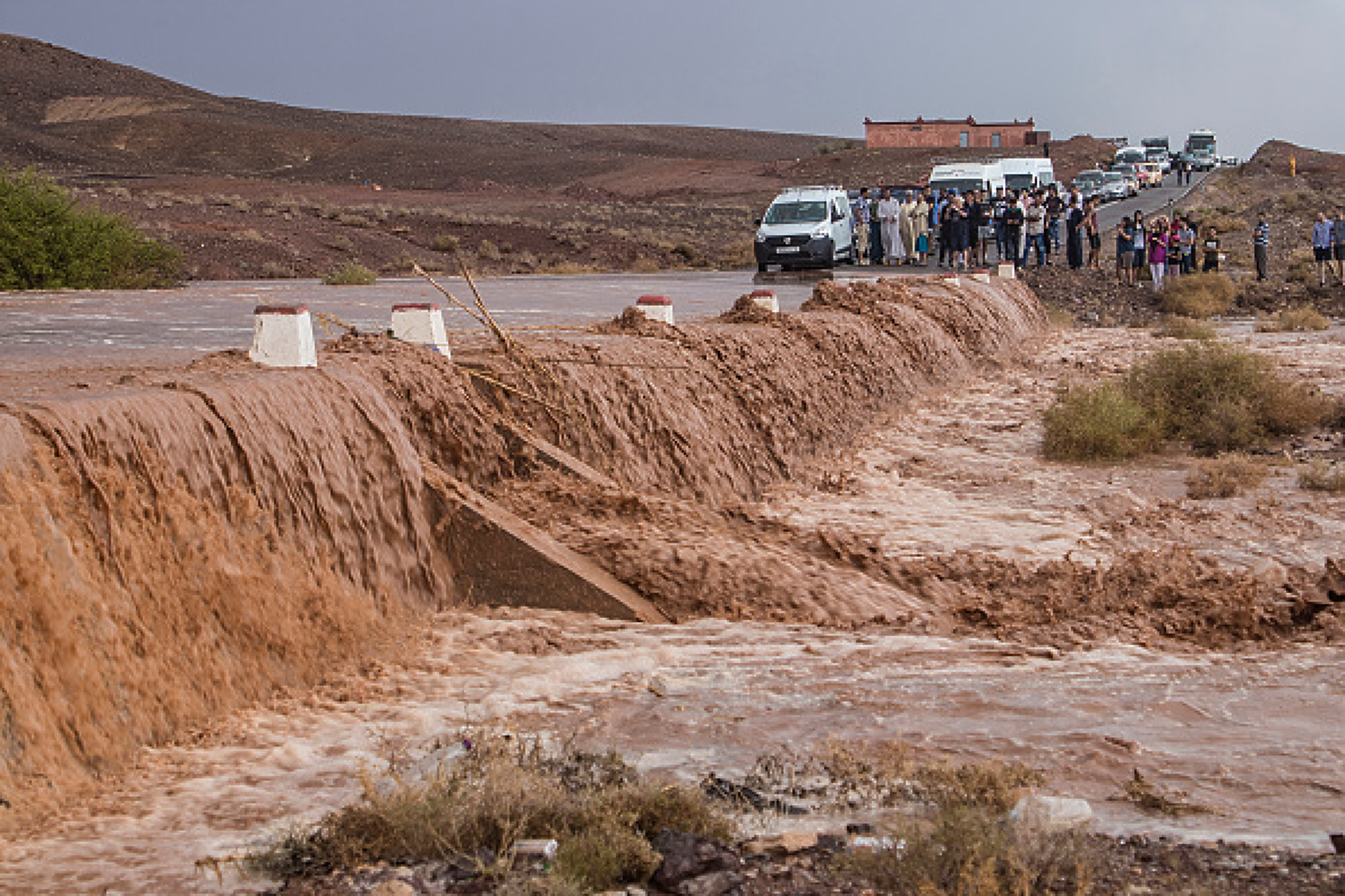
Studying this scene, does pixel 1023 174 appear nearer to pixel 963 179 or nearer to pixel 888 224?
pixel 963 179

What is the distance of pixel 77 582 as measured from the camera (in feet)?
22.4

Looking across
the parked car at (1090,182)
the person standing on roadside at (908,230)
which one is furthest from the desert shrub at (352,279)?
the parked car at (1090,182)

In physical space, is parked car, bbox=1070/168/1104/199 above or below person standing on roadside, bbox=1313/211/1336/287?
above

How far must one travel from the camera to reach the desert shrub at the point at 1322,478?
14922 millimetres

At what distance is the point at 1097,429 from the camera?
17578 mm

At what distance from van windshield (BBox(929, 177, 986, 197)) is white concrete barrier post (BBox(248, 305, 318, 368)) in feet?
124

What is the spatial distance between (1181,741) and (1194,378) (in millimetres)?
13227

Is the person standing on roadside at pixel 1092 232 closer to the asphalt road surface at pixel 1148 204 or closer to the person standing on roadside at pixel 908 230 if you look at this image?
the person standing on roadside at pixel 908 230

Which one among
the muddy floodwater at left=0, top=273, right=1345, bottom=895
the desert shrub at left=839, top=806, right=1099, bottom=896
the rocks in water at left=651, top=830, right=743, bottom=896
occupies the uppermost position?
the desert shrub at left=839, top=806, right=1099, bottom=896

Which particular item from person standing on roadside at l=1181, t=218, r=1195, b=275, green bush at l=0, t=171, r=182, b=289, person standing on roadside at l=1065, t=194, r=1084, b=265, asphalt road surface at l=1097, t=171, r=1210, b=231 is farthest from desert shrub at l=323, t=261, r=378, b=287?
asphalt road surface at l=1097, t=171, r=1210, b=231

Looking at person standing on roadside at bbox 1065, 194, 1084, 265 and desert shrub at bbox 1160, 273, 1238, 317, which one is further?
person standing on roadside at bbox 1065, 194, 1084, 265

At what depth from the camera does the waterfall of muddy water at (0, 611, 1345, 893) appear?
601cm

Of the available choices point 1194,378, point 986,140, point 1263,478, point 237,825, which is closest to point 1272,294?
point 1194,378

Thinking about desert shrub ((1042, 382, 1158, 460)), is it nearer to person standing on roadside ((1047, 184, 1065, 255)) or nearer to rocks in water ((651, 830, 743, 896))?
rocks in water ((651, 830, 743, 896))
